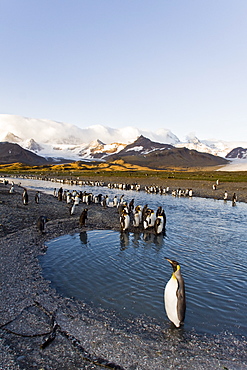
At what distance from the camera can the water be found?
15.9 ft

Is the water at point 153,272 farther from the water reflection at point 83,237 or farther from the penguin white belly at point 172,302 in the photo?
the penguin white belly at point 172,302

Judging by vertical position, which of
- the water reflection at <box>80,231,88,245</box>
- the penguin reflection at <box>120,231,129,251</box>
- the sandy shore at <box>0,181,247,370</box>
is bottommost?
the penguin reflection at <box>120,231,129,251</box>

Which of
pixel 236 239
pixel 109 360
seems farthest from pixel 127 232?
pixel 109 360

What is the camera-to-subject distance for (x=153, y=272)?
655 cm

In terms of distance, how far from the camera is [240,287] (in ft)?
19.2

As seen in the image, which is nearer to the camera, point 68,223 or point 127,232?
point 127,232

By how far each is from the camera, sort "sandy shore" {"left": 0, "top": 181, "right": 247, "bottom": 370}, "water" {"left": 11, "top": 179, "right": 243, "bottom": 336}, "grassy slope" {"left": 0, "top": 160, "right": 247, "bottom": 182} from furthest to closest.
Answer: "grassy slope" {"left": 0, "top": 160, "right": 247, "bottom": 182} → "water" {"left": 11, "top": 179, "right": 243, "bottom": 336} → "sandy shore" {"left": 0, "top": 181, "right": 247, "bottom": 370}

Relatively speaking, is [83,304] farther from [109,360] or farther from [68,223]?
[68,223]

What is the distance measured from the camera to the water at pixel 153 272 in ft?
15.9

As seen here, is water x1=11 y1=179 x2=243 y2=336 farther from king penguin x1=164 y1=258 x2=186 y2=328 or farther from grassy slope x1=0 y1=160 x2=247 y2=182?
grassy slope x1=0 y1=160 x2=247 y2=182

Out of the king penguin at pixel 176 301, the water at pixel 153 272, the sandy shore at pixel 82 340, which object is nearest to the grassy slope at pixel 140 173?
the water at pixel 153 272

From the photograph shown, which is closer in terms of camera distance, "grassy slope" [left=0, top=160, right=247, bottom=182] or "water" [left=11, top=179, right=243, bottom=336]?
"water" [left=11, top=179, right=243, bottom=336]

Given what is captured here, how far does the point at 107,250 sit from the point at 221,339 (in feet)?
15.1

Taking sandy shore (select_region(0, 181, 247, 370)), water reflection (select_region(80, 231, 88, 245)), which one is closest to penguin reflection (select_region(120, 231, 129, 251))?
water reflection (select_region(80, 231, 88, 245))
